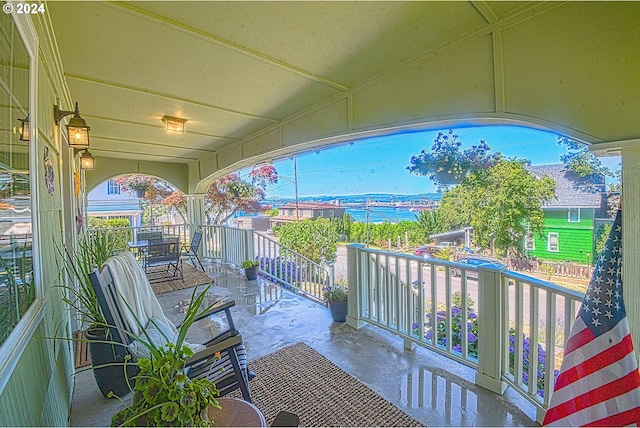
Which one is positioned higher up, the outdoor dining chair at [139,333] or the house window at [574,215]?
the house window at [574,215]

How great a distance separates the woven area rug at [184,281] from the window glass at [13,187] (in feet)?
12.5

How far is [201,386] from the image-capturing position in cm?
105

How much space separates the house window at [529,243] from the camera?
7.34ft

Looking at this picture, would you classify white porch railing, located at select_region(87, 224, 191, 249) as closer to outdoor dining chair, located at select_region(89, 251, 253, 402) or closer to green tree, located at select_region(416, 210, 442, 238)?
outdoor dining chair, located at select_region(89, 251, 253, 402)

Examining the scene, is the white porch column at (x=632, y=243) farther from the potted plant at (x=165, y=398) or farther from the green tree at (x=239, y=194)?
the green tree at (x=239, y=194)

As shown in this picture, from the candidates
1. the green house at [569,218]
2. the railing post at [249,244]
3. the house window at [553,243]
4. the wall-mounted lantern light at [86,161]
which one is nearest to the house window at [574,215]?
the green house at [569,218]

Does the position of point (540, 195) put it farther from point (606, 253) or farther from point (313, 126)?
point (313, 126)

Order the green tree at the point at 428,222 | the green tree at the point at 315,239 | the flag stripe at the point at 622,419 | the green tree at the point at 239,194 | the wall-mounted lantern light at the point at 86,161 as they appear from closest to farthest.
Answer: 1. the flag stripe at the point at 622,419
2. the green tree at the point at 428,222
3. the wall-mounted lantern light at the point at 86,161
4. the green tree at the point at 315,239
5. the green tree at the point at 239,194

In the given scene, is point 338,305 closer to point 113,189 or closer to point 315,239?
point 315,239

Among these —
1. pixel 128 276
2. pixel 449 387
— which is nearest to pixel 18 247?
pixel 128 276

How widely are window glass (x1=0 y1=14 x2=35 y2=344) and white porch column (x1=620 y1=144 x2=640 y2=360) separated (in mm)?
2534

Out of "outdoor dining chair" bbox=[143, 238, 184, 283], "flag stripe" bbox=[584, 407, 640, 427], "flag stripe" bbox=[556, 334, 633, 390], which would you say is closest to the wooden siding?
"flag stripe" bbox=[556, 334, 633, 390]

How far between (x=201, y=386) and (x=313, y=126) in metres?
3.20

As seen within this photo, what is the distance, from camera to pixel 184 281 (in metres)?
5.28
